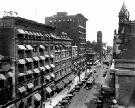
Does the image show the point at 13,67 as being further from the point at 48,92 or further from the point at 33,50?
the point at 48,92

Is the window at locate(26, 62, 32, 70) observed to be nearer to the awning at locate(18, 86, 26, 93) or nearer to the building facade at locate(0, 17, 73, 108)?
the building facade at locate(0, 17, 73, 108)

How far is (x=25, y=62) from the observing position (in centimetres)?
4278

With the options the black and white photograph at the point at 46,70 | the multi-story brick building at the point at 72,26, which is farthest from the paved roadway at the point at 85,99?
the multi-story brick building at the point at 72,26

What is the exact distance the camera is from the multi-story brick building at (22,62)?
3772 cm

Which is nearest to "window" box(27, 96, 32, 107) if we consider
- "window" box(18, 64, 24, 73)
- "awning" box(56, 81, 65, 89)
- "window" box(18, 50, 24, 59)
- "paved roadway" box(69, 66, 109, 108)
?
"window" box(18, 64, 24, 73)

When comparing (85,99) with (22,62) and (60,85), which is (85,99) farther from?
(22,62)

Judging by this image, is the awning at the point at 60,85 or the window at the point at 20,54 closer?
the window at the point at 20,54

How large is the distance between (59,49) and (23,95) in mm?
26050

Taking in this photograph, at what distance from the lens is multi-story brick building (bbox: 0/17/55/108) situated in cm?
3772

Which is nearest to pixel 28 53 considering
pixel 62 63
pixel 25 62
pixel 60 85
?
pixel 25 62

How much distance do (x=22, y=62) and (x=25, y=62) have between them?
1323 millimetres

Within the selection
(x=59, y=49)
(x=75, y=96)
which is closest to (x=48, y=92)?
(x=75, y=96)

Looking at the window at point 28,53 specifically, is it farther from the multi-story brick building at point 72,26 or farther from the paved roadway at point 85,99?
the multi-story brick building at point 72,26

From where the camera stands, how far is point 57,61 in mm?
63688
